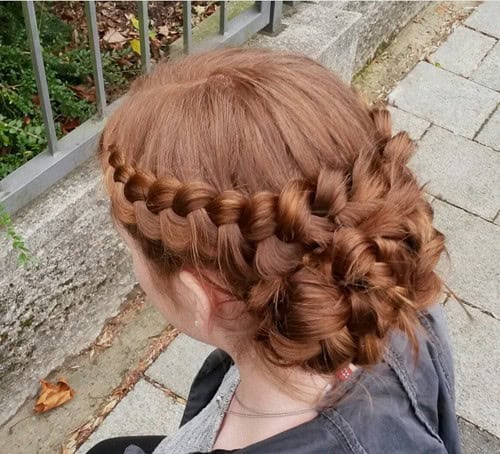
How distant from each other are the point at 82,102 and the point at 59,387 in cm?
94

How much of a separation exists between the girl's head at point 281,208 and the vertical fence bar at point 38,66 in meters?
0.87

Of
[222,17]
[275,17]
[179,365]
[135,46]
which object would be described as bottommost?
[179,365]

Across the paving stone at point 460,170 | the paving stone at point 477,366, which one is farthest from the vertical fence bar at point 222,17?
the paving stone at point 477,366

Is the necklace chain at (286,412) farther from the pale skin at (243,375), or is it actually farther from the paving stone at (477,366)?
the paving stone at (477,366)

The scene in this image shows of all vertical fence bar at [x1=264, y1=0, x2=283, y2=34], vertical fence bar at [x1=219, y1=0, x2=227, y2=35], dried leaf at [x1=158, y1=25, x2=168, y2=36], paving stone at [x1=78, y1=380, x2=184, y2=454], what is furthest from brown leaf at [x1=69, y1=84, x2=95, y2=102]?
paving stone at [x1=78, y1=380, x2=184, y2=454]

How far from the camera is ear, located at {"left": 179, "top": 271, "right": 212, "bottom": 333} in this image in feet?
3.42

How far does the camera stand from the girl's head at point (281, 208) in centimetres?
93

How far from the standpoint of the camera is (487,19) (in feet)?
13.3

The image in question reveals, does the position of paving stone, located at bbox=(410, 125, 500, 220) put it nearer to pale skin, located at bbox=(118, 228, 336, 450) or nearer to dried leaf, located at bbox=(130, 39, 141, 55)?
dried leaf, located at bbox=(130, 39, 141, 55)

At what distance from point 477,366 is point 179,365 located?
980mm

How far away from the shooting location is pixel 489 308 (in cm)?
255

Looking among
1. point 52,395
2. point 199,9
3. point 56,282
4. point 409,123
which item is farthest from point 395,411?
point 199,9

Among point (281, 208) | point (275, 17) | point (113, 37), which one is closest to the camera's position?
point (281, 208)

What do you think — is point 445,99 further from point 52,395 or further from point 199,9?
point 52,395
